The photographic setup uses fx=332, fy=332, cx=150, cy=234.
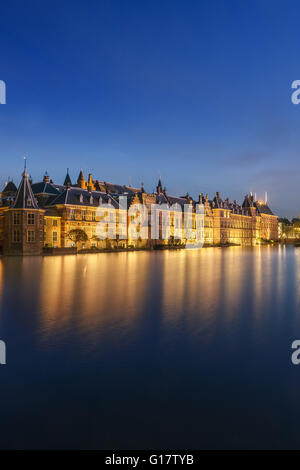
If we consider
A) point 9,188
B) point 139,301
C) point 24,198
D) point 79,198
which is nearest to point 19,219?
point 24,198

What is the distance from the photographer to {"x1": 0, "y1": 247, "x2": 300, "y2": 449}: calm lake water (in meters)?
4.81

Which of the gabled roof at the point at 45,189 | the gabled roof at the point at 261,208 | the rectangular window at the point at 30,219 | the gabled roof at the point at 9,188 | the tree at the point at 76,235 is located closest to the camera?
the rectangular window at the point at 30,219

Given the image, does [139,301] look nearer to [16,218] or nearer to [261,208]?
[16,218]

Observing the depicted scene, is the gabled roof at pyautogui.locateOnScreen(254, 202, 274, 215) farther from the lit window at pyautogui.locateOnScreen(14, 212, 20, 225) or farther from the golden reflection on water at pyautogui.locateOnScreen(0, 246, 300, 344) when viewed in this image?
the golden reflection on water at pyautogui.locateOnScreen(0, 246, 300, 344)

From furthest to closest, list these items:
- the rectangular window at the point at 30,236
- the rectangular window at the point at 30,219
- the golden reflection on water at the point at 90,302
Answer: the rectangular window at the point at 30,219, the rectangular window at the point at 30,236, the golden reflection on water at the point at 90,302

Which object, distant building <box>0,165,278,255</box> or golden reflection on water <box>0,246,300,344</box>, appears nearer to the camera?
golden reflection on water <box>0,246,300,344</box>

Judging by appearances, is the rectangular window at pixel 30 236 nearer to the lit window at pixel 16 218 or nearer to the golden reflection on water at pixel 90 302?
the lit window at pixel 16 218

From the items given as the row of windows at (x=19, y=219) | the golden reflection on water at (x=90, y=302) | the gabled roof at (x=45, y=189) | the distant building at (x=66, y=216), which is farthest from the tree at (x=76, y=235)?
the golden reflection on water at (x=90, y=302)

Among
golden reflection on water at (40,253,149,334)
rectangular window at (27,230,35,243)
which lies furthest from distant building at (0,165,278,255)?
golden reflection on water at (40,253,149,334)

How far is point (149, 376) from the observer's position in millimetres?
6590

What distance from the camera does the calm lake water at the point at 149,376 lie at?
481 cm

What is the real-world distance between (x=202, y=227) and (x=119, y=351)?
110 metres

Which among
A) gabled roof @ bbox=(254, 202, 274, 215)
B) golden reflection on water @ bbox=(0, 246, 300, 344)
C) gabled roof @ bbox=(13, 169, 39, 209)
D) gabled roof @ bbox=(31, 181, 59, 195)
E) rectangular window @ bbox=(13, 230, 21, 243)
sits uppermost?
gabled roof @ bbox=(254, 202, 274, 215)

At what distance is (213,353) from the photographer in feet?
25.8
